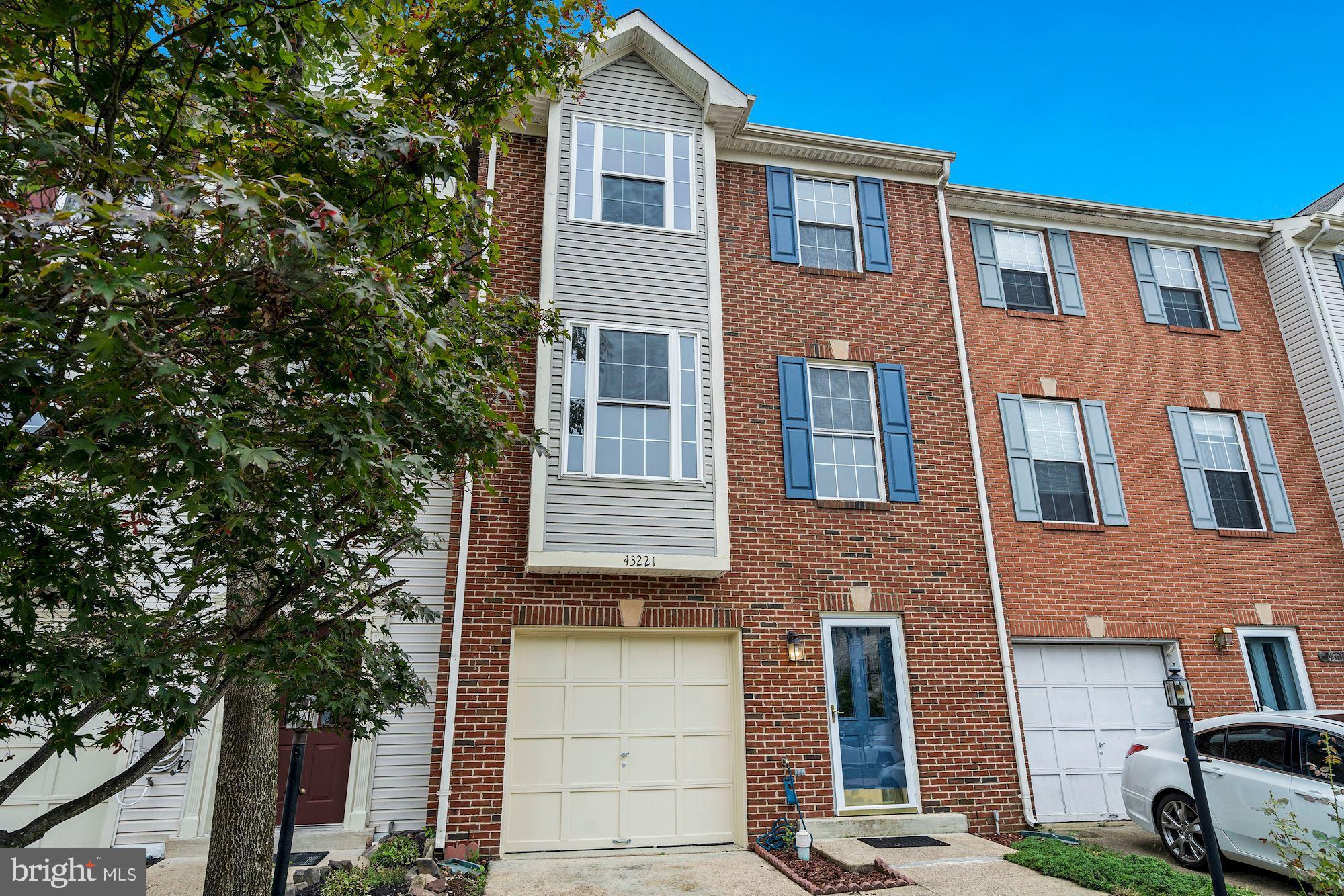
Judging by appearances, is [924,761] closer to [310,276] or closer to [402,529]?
[402,529]

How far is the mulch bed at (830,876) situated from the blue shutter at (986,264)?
7.60 meters

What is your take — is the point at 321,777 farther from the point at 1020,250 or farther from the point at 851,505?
the point at 1020,250

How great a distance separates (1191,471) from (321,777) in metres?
11.6

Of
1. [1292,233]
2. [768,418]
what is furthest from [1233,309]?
[768,418]

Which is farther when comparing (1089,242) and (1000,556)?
(1089,242)

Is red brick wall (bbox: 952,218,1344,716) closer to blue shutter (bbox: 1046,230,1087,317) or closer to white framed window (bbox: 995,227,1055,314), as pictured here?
blue shutter (bbox: 1046,230,1087,317)

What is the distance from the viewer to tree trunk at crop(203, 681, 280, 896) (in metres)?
5.08

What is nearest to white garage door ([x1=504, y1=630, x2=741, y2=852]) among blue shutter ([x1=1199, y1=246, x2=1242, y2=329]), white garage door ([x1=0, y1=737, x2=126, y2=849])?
white garage door ([x1=0, y1=737, x2=126, y2=849])

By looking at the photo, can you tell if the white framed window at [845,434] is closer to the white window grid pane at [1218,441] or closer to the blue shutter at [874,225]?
the blue shutter at [874,225]

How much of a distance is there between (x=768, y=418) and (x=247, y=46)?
666 cm

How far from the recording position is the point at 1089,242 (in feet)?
38.4

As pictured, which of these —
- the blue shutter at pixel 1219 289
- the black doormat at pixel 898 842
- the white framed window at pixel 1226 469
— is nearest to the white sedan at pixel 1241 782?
the black doormat at pixel 898 842

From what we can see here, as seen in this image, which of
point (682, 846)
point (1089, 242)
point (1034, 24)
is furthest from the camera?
point (1034, 24)

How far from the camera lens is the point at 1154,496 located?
1037 cm
